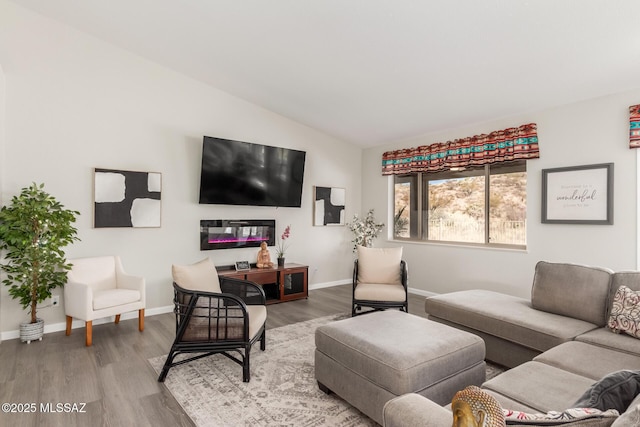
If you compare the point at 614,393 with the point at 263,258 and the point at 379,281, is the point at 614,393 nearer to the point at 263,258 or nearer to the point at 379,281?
the point at 379,281

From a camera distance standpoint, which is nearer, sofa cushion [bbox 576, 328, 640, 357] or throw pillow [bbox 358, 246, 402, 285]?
sofa cushion [bbox 576, 328, 640, 357]

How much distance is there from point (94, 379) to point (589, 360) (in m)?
3.43

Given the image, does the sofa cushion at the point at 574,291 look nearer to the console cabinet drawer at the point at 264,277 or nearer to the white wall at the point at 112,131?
the console cabinet drawer at the point at 264,277

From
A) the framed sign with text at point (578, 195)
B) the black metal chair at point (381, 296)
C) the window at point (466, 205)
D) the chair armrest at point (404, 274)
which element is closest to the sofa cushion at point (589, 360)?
the black metal chair at point (381, 296)

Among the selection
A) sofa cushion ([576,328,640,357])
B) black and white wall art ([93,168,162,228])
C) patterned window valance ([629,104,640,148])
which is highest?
patterned window valance ([629,104,640,148])

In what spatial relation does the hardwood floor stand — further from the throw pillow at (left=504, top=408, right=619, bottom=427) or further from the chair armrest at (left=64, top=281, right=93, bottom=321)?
the throw pillow at (left=504, top=408, right=619, bottom=427)

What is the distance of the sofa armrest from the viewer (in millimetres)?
1140

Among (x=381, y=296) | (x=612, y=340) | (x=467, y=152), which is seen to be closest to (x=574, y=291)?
(x=612, y=340)

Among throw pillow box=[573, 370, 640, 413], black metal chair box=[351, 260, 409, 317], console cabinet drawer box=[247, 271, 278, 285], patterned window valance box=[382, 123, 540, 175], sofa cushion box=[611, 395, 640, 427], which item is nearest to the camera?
sofa cushion box=[611, 395, 640, 427]

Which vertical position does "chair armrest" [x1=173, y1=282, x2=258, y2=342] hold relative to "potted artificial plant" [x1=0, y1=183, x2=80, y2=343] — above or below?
below

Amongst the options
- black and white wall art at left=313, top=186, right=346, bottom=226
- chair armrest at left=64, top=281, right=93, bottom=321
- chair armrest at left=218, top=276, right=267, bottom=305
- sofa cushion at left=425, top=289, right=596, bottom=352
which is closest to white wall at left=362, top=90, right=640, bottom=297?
sofa cushion at left=425, top=289, right=596, bottom=352

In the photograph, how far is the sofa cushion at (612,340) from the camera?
2160 mm

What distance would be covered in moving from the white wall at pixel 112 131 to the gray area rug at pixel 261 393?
177cm

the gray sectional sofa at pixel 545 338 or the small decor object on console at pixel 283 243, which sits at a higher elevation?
the small decor object on console at pixel 283 243
